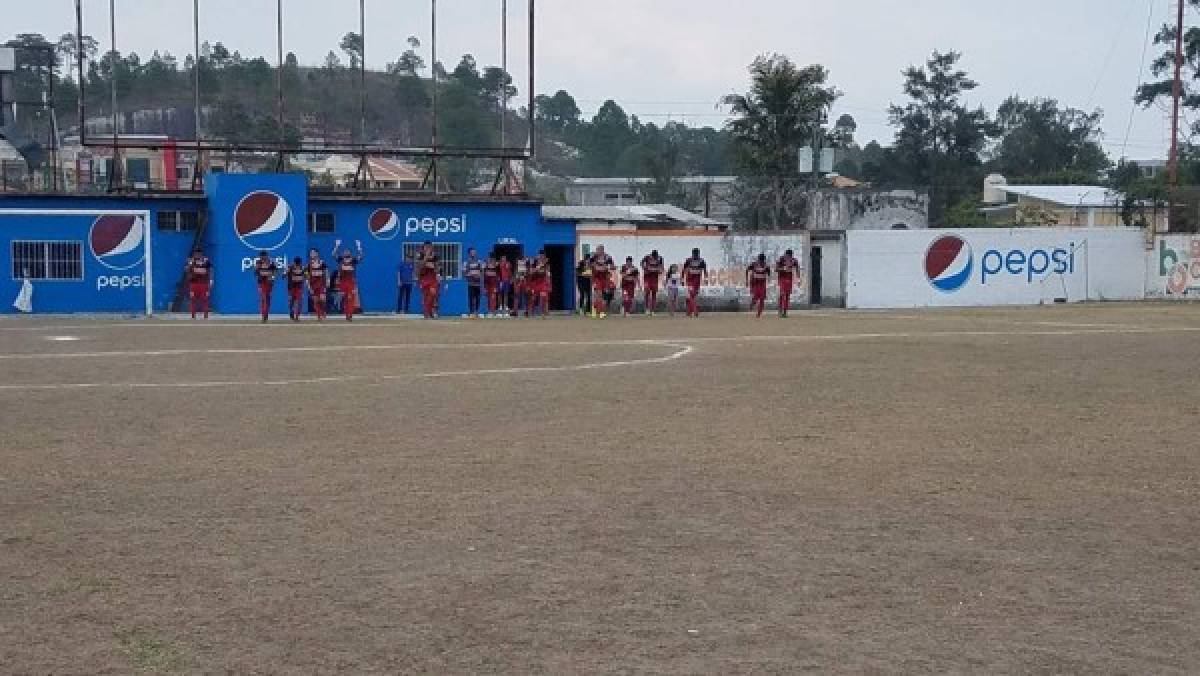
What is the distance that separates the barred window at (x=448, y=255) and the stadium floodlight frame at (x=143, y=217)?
23.0 feet

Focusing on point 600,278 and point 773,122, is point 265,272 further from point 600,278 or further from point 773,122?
point 773,122

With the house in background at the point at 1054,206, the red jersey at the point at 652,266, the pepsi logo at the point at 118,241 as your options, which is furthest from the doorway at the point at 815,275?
the pepsi logo at the point at 118,241

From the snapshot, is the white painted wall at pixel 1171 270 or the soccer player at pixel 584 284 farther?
the white painted wall at pixel 1171 270

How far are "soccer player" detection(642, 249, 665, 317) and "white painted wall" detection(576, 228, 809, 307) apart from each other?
2.71m

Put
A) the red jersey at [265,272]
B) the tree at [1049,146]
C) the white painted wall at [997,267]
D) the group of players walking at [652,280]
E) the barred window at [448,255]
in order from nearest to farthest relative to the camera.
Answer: the red jersey at [265,272]
the group of players walking at [652,280]
the barred window at [448,255]
the white painted wall at [997,267]
the tree at [1049,146]

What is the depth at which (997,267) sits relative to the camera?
135ft

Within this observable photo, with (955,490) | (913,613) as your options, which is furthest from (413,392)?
(913,613)

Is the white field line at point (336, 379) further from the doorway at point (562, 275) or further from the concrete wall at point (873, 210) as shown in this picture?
the concrete wall at point (873, 210)

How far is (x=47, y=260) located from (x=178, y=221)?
351 cm

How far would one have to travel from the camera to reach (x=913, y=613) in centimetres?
625

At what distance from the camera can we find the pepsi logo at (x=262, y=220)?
3744 centimetres

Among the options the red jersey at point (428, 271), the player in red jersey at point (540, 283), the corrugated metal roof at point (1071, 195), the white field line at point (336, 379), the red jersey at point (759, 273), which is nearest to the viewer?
the white field line at point (336, 379)

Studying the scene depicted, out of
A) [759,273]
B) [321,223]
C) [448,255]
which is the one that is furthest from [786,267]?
[321,223]

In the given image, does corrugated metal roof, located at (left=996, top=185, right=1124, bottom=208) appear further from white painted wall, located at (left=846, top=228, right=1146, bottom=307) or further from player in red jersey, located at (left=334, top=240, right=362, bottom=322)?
player in red jersey, located at (left=334, top=240, right=362, bottom=322)
